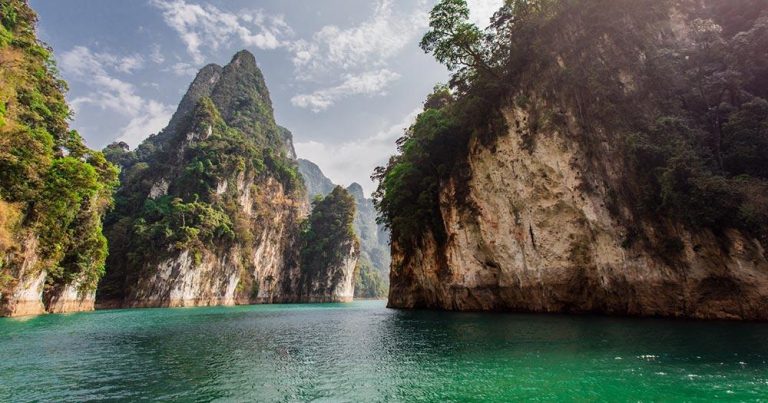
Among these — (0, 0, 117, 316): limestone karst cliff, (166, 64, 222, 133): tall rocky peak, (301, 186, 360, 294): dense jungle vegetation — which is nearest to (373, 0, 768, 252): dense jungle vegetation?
(0, 0, 117, 316): limestone karst cliff

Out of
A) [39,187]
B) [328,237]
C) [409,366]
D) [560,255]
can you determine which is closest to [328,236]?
[328,237]

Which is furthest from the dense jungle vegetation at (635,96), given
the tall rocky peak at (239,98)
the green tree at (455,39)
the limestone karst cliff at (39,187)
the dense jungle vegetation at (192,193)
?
the tall rocky peak at (239,98)

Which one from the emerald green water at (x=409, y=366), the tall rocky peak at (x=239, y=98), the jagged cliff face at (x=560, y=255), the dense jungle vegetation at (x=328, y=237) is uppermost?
the tall rocky peak at (x=239, y=98)

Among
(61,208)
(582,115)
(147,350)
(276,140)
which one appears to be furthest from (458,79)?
(276,140)

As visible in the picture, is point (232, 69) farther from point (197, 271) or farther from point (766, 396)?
point (766, 396)

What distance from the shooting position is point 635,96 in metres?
21.2

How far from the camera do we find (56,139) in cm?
3114

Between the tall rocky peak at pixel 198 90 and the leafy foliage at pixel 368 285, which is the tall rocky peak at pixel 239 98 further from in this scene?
the leafy foliage at pixel 368 285

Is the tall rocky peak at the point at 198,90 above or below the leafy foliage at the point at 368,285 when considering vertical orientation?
above

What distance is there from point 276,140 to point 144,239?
51.5 meters

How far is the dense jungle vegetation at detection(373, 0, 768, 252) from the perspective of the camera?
55.8ft

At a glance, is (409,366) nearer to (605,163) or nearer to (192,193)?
(605,163)

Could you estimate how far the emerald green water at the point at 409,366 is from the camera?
7559 mm

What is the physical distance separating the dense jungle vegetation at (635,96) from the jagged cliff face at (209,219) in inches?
1568
